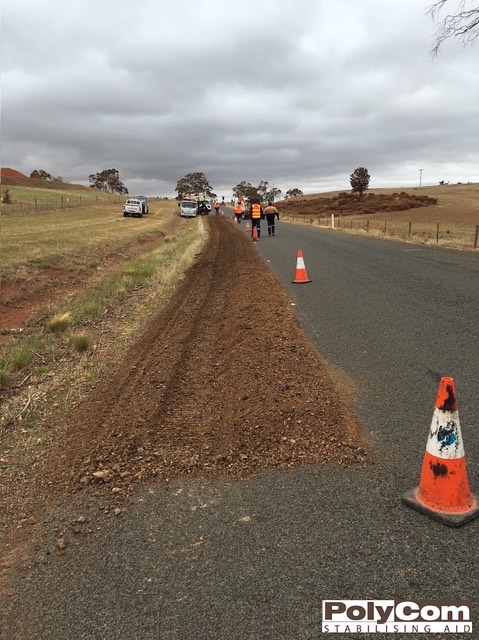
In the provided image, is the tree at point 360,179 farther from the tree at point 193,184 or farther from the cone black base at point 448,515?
the cone black base at point 448,515

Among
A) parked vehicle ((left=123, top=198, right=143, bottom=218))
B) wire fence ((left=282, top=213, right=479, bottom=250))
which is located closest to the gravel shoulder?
wire fence ((left=282, top=213, right=479, bottom=250))

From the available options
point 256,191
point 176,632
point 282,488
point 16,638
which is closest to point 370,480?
point 282,488

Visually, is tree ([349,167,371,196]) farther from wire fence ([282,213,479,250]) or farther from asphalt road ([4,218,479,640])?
asphalt road ([4,218,479,640])

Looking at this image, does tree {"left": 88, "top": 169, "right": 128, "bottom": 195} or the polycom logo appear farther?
tree {"left": 88, "top": 169, "right": 128, "bottom": 195}

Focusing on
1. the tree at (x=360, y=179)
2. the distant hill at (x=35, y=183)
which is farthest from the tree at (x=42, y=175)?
the tree at (x=360, y=179)

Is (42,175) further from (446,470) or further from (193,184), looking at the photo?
(446,470)

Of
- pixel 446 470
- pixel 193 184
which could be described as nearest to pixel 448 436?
pixel 446 470

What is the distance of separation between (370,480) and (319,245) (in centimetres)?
1731

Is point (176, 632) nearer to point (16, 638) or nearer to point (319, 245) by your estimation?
point (16, 638)

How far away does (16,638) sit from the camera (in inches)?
85.6

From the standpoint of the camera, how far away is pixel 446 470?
2.93m

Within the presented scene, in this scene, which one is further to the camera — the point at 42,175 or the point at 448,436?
the point at 42,175

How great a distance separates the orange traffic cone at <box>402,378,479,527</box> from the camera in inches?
113

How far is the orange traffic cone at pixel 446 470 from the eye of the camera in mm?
2883
